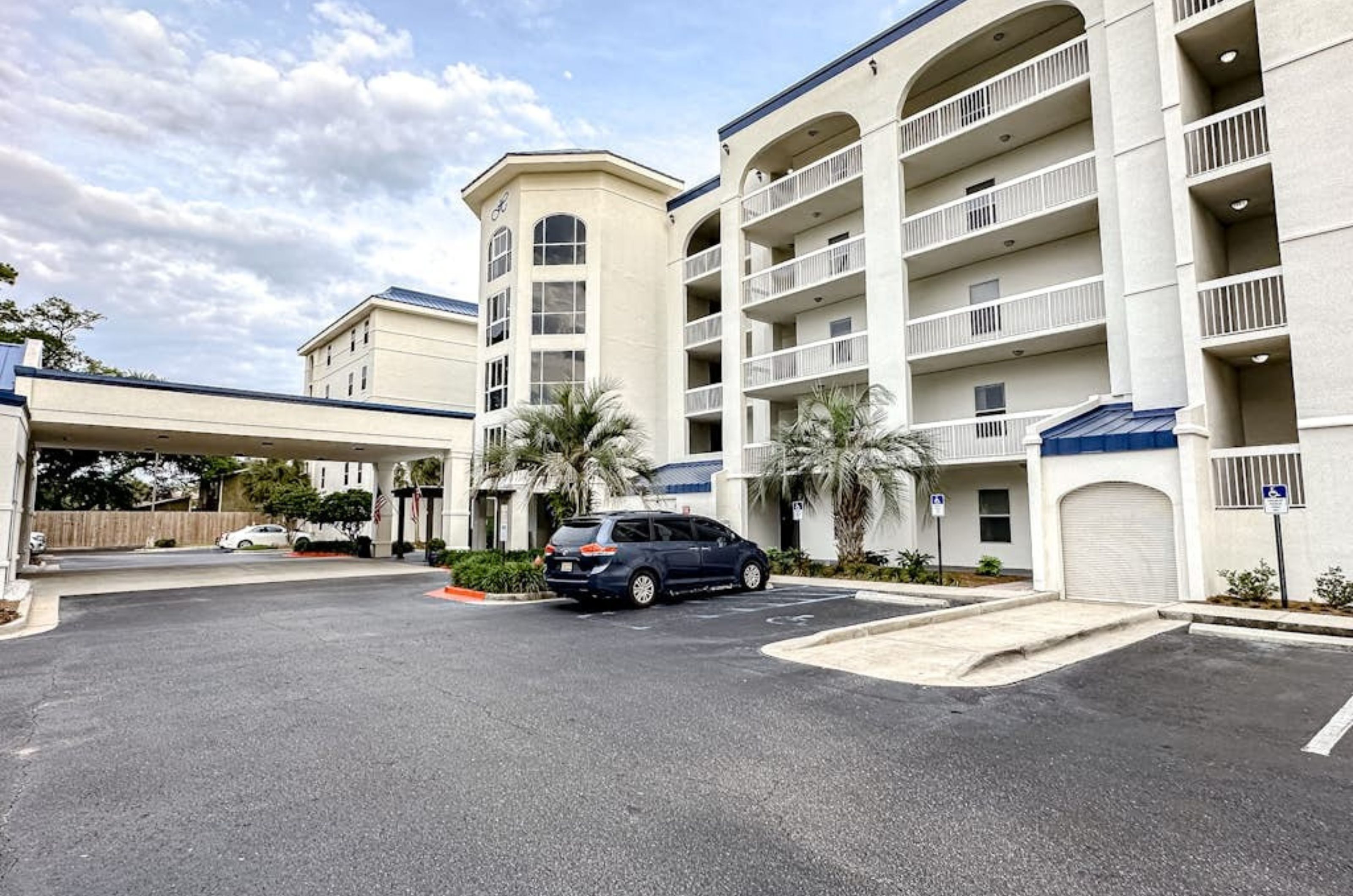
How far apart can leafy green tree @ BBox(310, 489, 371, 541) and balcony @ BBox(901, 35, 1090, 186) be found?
87.7 ft

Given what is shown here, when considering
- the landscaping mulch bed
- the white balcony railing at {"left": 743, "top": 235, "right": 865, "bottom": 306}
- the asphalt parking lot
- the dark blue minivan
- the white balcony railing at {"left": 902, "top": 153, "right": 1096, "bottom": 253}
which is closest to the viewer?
the asphalt parking lot

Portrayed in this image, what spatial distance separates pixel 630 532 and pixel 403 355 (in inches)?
1253

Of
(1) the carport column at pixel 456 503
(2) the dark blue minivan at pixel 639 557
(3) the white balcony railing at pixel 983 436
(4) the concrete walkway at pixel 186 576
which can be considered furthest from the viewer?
(1) the carport column at pixel 456 503

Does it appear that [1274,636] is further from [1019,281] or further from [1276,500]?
[1019,281]

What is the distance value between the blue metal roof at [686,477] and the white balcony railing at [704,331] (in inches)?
189

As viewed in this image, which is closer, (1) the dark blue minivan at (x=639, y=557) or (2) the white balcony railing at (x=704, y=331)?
(1) the dark blue minivan at (x=639, y=557)

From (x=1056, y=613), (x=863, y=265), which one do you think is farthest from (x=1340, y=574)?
(x=863, y=265)

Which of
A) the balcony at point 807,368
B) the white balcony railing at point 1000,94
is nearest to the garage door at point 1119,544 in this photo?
the balcony at point 807,368

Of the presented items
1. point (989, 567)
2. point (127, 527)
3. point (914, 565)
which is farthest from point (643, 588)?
point (127, 527)

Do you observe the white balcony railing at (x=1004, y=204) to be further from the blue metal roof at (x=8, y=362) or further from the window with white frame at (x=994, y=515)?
the blue metal roof at (x=8, y=362)

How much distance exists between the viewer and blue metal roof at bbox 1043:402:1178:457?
12.8m

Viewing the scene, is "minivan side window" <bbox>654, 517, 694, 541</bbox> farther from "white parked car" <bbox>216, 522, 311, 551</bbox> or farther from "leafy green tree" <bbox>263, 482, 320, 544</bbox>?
"white parked car" <bbox>216, 522, 311, 551</bbox>

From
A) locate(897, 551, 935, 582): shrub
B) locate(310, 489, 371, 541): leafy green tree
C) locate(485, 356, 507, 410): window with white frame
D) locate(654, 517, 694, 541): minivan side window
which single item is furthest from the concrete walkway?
locate(897, 551, 935, 582): shrub

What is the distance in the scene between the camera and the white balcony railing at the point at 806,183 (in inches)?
840
